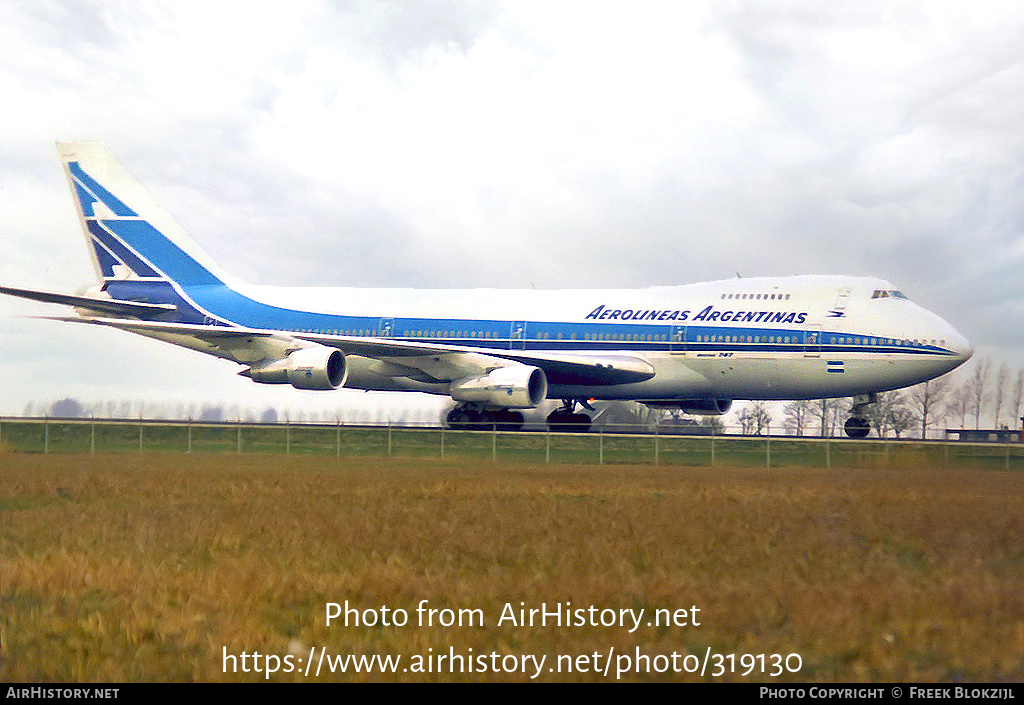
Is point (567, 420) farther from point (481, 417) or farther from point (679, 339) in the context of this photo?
point (679, 339)

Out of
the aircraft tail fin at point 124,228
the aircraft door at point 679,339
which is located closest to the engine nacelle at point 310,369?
the aircraft tail fin at point 124,228

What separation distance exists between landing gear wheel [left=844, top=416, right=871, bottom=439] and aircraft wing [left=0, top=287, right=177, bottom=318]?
25.5 meters

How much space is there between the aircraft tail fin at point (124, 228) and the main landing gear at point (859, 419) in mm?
24515

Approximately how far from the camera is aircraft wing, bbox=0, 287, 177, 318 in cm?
3700

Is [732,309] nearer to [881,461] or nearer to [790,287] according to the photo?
[790,287]

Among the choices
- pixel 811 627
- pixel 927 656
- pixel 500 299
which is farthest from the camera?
pixel 500 299

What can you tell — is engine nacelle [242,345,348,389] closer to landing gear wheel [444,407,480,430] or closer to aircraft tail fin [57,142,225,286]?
landing gear wheel [444,407,480,430]

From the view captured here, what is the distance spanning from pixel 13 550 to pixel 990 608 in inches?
378

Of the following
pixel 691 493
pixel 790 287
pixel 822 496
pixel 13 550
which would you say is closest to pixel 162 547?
pixel 13 550

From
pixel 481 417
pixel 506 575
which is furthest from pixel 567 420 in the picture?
pixel 506 575

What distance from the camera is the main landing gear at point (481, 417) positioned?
35.3 m

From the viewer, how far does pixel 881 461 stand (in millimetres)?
25328

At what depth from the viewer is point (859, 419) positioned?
1303 inches

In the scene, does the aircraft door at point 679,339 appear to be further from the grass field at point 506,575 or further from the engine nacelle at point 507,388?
the grass field at point 506,575
